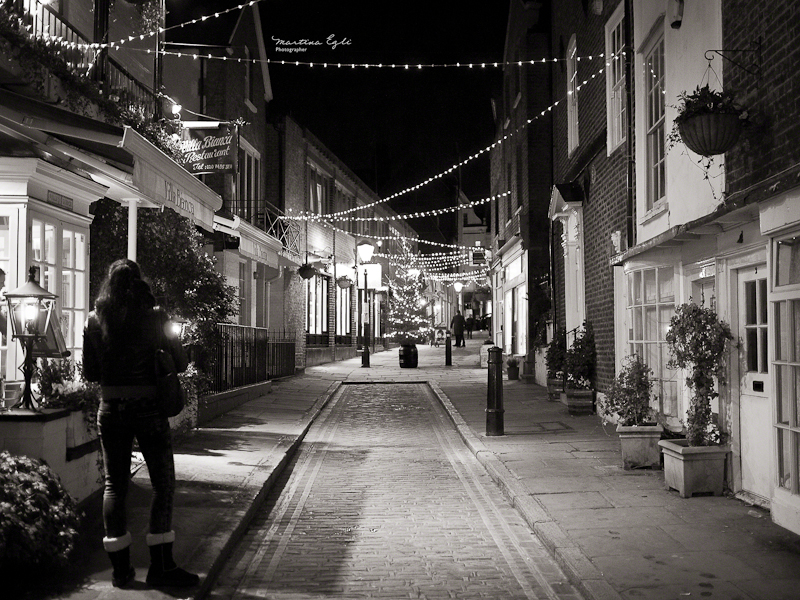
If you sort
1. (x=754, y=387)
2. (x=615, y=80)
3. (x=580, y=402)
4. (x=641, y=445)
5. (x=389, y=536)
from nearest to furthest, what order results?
(x=389, y=536)
(x=754, y=387)
(x=641, y=445)
(x=615, y=80)
(x=580, y=402)

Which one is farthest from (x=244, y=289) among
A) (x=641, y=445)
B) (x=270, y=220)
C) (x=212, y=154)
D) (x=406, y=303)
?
(x=406, y=303)

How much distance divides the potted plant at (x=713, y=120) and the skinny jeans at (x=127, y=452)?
5.02 meters

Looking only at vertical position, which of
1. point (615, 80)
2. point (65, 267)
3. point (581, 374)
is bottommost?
point (581, 374)

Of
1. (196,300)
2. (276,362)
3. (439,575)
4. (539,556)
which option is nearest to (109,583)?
(439,575)

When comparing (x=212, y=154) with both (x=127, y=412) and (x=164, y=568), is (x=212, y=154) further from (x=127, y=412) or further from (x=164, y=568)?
(x=164, y=568)

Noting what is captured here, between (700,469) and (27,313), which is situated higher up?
(27,313)

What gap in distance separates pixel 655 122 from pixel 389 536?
672 cm

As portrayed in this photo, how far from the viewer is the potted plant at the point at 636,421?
8953mm

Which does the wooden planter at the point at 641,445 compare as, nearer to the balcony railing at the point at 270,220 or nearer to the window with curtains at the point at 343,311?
the balcony railing at the point at 270,220

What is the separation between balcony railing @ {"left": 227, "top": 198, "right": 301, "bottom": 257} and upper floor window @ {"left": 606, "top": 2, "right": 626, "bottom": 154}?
32.8ft

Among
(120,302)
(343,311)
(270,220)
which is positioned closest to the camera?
(120,302)

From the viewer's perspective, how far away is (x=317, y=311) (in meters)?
29.3

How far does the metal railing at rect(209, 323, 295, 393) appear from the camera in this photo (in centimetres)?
1425

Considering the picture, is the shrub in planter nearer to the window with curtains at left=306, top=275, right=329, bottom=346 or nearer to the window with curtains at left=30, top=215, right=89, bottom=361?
the window with curtains at left=30, top=215, right=89, bottom=361
